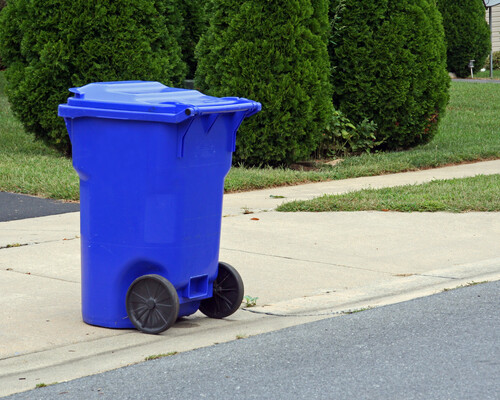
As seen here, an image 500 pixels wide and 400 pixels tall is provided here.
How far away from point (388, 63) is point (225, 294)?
7951mm

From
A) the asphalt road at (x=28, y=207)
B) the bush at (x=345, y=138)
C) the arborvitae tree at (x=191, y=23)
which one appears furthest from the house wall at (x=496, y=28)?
the asphalt road at (x=28, y=207)

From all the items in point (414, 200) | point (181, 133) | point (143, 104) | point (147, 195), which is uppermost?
point (143, 104)

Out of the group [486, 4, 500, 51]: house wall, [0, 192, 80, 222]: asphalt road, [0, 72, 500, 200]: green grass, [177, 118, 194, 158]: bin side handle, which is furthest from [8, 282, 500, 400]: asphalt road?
[486, 4, 500, 51]: house wall

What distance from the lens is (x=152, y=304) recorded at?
498cm

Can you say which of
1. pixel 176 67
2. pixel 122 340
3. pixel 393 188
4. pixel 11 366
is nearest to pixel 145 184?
pixel 122 340

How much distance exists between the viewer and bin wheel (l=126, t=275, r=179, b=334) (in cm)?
492

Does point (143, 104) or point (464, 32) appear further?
point (464, 32)

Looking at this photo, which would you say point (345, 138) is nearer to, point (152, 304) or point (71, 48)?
point (71, 48)

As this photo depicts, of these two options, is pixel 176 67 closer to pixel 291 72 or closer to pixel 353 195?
pixel 291 72

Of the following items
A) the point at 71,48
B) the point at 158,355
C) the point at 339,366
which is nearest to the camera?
the point at 339,366

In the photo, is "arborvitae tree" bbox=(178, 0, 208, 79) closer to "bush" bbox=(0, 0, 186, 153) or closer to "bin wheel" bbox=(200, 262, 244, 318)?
"bush" bbox=(0, 0, 186, 153)

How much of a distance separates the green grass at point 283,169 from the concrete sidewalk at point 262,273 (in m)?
1.01

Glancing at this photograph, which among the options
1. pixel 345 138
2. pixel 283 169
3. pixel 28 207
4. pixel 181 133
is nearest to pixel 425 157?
pixel 345 138

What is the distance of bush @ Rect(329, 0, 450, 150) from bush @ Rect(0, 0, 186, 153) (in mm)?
2587
